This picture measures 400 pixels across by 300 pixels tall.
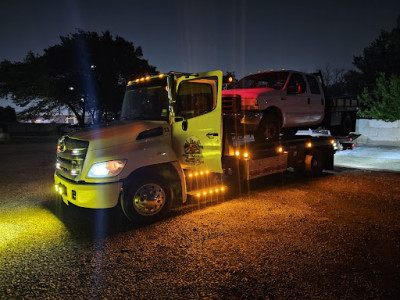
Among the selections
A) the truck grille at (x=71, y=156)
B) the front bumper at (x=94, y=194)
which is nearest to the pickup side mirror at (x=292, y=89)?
the front bumper at (x=94, y=194)

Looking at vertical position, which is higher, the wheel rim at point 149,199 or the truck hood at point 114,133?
the truck hood at point 114,133

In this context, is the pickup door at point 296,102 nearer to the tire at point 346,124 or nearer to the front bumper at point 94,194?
the tire at point 346,124

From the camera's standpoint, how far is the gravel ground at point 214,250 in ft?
10.8

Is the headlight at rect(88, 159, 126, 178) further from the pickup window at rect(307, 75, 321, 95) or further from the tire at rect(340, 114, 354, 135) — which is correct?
the tire at rect(340, 114, 354, 135)

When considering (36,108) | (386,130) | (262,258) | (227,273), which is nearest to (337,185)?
(262,258)

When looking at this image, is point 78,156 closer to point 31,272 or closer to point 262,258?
point 31,272

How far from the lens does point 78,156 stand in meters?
4.90

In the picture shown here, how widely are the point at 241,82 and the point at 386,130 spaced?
579 inches

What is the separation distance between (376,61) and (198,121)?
105ft

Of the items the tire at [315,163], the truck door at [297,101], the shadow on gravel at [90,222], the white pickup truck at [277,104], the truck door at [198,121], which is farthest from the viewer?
the tire at [315,163]

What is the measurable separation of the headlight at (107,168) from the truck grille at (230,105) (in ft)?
6.84

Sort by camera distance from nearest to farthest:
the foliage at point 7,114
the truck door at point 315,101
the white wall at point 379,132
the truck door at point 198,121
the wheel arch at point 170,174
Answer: the wheel arch at point 170,174 < the truck door at point 198,121 < the truck door at point 315,101 < the white wall at point 379,132 < the foliage at point 7,114

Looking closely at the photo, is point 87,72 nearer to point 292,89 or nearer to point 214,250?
point 292,89

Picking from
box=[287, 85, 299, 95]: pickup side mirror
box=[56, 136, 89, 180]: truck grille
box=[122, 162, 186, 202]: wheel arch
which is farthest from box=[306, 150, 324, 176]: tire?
box=[56, 136, 89, 180]: truck grille
